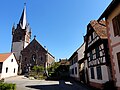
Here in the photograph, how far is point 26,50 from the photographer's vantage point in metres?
53.9

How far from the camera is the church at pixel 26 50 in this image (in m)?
51.1

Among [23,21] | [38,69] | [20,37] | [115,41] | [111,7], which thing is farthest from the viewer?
[23,21]

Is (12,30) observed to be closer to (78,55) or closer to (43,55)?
(43,55)

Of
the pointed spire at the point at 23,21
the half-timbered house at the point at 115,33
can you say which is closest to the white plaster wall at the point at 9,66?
the pointed spire at the point at 23,21

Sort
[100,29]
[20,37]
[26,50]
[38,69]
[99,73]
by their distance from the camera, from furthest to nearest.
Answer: [20,37] → [26,50] → [38,69] → [100,29] → [99,73]

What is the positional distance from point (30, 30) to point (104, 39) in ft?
168

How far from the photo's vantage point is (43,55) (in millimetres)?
51438

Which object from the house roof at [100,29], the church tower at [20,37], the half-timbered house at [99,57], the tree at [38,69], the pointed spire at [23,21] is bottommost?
the tree at [38,69]

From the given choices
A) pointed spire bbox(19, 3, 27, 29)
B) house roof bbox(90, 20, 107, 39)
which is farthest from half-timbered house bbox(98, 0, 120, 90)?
pointed spire bbox(19, 3, 27, 29)

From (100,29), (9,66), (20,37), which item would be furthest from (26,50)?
(100,29)

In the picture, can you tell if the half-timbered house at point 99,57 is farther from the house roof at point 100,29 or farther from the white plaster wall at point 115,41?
the white plaster wall at point 115,41

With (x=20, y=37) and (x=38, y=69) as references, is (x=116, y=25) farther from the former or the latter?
(x=20, y=37)

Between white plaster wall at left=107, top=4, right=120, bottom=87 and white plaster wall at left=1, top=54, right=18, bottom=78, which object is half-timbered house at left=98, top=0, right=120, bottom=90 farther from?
white plaster wall at left=1, top=54, right=18, bottom=78

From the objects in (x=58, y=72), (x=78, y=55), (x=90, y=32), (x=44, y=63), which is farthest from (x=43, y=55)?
(x=90, y=32)
